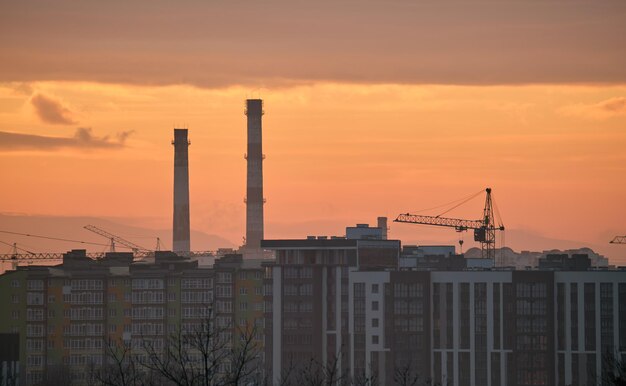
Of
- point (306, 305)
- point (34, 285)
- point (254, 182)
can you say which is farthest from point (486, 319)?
point (254, 182)

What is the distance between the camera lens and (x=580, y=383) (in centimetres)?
10600

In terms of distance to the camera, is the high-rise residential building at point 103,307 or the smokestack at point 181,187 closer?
the high-rise residential building at point 103,307

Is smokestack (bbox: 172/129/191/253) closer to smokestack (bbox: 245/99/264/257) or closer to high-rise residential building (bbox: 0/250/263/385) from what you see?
smokestack (bbox: 245/99/264/257)

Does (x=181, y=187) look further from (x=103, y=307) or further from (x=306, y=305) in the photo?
(x=306, y=305)

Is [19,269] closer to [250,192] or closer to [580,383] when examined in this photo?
[580,383]

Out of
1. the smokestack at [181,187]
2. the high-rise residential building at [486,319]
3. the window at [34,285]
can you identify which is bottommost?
the high-rise residential building at [486,319]

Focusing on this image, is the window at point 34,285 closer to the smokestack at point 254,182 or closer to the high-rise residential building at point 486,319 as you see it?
the high-rise residential building at point 486,319

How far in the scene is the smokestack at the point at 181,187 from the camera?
193m

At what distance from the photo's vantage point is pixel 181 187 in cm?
19362

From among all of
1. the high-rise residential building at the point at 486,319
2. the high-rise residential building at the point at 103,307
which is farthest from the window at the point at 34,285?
the high-rise residential building at the point at 486,319

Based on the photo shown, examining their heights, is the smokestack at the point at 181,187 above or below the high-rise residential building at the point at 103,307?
above

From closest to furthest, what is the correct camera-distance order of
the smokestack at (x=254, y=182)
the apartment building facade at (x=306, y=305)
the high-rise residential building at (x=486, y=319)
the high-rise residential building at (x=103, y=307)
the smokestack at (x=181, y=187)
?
the apartment building facade at (x=306, y=305) < the high-rise residential building at (x=486, y=319) < the high-rise residential building at (x=103, y=307) < the smokestack at (x=181, y=187) < the smokestack at (x=254, y=182)

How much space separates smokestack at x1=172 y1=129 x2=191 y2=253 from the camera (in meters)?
193

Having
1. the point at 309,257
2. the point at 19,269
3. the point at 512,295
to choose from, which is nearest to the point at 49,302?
the point at 19,269
